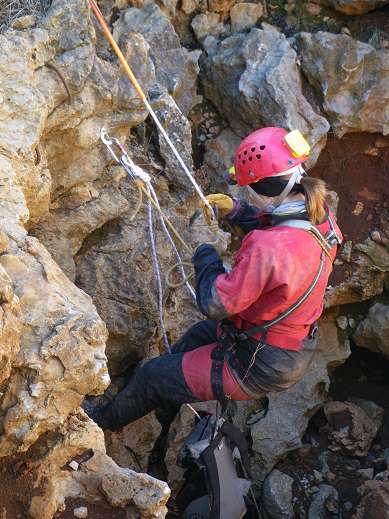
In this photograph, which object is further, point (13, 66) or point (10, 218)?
point (13, 66)

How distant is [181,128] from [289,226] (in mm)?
2171

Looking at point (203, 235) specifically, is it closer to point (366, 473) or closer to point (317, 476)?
point (317, 476)

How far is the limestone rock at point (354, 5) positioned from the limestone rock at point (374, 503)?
5166mm

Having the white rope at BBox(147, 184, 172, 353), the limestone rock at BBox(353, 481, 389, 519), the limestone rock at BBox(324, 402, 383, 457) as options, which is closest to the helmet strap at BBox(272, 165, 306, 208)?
the white rope at BBox(147, 184, 172, 353)

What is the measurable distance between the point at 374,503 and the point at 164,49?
4.77m

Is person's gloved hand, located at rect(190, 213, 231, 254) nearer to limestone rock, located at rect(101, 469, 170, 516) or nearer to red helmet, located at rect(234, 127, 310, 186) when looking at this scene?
red helmet, located at rect(234, 127, 310, 186)

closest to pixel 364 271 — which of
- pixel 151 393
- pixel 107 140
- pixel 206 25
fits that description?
pixel 206 25

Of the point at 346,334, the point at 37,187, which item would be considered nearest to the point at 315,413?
the point at 346,334

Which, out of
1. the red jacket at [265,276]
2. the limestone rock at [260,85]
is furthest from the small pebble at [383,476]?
the limestone rock at [260,85]

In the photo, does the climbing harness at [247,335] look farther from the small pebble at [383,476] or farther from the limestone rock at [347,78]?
the limestone rock at [347,78]

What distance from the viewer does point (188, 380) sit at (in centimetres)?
499

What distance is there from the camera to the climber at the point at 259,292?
14.2ft

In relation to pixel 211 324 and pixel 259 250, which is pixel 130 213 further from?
pixel 259 250

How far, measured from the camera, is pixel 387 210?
7.67m
